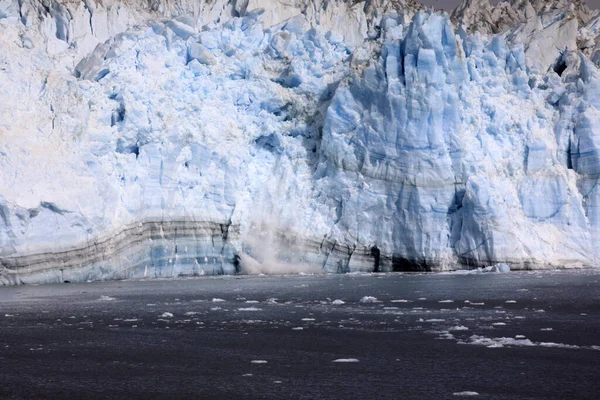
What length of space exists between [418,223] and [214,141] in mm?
6164

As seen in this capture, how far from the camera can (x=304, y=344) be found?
8.94 metres

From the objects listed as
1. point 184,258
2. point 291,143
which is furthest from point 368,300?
point 291,143

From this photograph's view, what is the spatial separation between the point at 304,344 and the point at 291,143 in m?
16.0

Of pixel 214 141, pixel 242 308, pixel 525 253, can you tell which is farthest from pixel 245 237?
pixel 242 308

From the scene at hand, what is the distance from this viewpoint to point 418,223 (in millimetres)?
22906

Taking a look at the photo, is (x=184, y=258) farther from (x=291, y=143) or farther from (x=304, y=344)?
(x=304, y=344)

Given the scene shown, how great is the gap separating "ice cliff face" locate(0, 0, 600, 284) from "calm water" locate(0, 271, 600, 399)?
6300mm

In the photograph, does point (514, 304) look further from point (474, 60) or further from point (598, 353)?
point (474, 60)

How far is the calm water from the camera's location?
6.67 m

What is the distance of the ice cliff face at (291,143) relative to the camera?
2134 cm

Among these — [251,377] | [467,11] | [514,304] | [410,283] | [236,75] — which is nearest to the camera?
[251,377]

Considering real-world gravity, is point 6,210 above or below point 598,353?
above

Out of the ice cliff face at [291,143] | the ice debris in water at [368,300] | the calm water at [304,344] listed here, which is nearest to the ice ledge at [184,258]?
the ice cliff face at [291,143]

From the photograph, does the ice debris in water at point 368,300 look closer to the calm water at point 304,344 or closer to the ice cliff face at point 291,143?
the calm water at point 304,344
